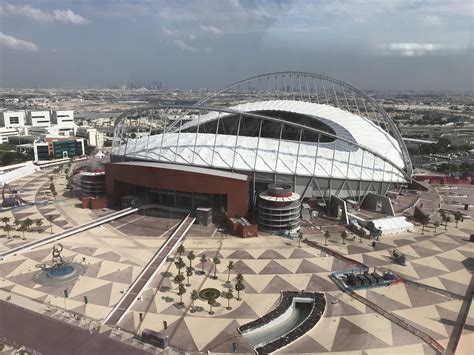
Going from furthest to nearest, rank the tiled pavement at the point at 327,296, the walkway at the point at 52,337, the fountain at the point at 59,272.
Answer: the fountain at the point at 59,272 < the tiled pavement at the point at 327,296 < the walkway at the point at 52,337

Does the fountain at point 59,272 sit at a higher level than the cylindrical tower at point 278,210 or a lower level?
lower

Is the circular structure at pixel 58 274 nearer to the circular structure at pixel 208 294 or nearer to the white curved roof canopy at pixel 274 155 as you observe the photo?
the circular structure at pixel 208 294

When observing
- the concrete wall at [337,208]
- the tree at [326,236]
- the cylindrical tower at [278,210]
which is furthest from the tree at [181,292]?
the concrete wall at [337,208]

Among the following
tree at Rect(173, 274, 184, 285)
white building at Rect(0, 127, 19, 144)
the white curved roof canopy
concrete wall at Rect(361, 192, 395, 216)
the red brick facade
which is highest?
the white curved roof canopy

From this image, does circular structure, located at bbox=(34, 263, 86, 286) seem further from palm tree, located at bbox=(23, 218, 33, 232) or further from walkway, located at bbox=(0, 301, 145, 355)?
palm tree, located at bbox=(23, 218, 33, 232)

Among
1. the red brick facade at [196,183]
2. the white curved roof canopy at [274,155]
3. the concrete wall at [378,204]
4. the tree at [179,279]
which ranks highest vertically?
the white curved roof canopy at [274,155]

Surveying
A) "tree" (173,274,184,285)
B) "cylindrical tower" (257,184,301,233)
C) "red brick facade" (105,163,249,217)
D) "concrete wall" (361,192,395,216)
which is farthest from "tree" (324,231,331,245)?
"tree" (173,274,184,285)

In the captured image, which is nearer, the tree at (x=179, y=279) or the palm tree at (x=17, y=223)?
the tree at (x=179, y=279)

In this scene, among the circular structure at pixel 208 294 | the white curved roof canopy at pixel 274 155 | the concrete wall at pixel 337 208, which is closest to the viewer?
the circular structure at pixel 208 294
